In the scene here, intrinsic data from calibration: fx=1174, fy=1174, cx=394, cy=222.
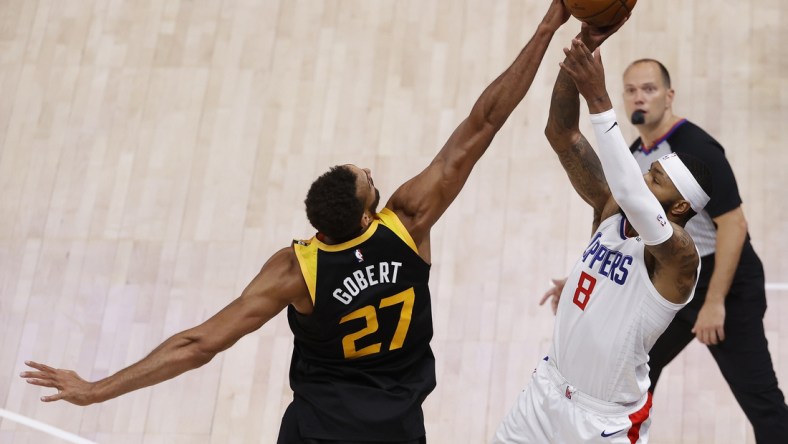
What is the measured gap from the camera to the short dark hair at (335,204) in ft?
14.3

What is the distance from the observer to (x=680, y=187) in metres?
4.42

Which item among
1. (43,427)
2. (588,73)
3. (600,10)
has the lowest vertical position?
(43,427)

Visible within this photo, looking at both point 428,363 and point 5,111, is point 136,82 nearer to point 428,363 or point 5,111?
point 5,111

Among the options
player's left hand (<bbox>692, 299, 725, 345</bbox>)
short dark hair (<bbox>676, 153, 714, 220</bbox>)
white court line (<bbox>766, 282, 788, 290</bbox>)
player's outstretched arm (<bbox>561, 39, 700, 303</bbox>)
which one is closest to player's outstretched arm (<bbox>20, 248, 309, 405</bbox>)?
player's outstretched arm (<bbox>561, 39, 700, 303</bbox>)

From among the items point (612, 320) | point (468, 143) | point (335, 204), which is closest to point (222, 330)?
point (335, 204)

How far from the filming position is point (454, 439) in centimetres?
642

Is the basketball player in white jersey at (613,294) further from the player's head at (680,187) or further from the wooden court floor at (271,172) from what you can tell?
the wooden court floor at (271,172)

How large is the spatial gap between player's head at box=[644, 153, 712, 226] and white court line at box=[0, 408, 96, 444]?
3.70 metres

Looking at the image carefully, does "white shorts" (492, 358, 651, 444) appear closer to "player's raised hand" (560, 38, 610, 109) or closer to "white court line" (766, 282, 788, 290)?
"player's raised hand" (560, 38, 610, 109)

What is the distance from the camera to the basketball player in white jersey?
13.9 feet

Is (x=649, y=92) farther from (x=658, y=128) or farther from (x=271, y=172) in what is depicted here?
(x=271, y=172)

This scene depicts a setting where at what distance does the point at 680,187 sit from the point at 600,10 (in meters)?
0.77

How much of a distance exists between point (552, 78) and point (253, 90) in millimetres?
1990

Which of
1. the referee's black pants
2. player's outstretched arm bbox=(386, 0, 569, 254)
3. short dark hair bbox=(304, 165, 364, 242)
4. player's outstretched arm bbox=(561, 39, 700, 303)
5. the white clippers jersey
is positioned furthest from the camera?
the referee's black pants
